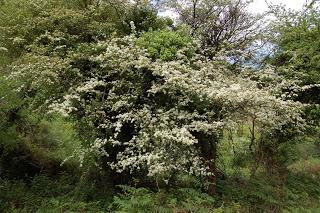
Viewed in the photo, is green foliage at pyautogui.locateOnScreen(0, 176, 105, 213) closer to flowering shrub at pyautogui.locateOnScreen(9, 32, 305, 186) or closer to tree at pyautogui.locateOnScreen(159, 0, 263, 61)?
flowering shrub at pyautogui.locateOnScreen(9, 32, 305, 186)

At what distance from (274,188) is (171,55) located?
5.80 m

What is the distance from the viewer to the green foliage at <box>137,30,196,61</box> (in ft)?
35.7

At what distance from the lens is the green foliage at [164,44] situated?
10867 mm

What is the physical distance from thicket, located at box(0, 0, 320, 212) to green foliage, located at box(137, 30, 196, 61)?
3cm

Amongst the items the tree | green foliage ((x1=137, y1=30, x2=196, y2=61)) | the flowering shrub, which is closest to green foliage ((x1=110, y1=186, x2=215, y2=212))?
the flowering shrub

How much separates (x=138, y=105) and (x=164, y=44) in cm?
182

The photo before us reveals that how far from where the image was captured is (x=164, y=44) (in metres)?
11.0

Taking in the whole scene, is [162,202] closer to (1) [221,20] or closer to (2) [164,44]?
(2) [164,44]

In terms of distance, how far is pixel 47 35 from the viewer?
36.2 feet

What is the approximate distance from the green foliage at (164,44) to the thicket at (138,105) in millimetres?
32

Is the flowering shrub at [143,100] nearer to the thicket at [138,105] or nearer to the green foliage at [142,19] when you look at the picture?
the thicket at [138,105]

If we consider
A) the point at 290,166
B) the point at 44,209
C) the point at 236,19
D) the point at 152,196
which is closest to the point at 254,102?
the point at 152,196

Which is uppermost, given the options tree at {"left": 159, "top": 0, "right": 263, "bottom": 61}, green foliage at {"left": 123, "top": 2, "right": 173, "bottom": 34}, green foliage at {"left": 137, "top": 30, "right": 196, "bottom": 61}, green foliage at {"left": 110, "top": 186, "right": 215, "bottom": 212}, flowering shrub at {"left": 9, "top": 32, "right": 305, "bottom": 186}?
tree at {"left": 159, "top": 0, "right": 263, "bottom": 61}

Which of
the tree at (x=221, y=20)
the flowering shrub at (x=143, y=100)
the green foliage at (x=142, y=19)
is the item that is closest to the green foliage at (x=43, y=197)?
the flowering shrub at (x=143, y=100)
